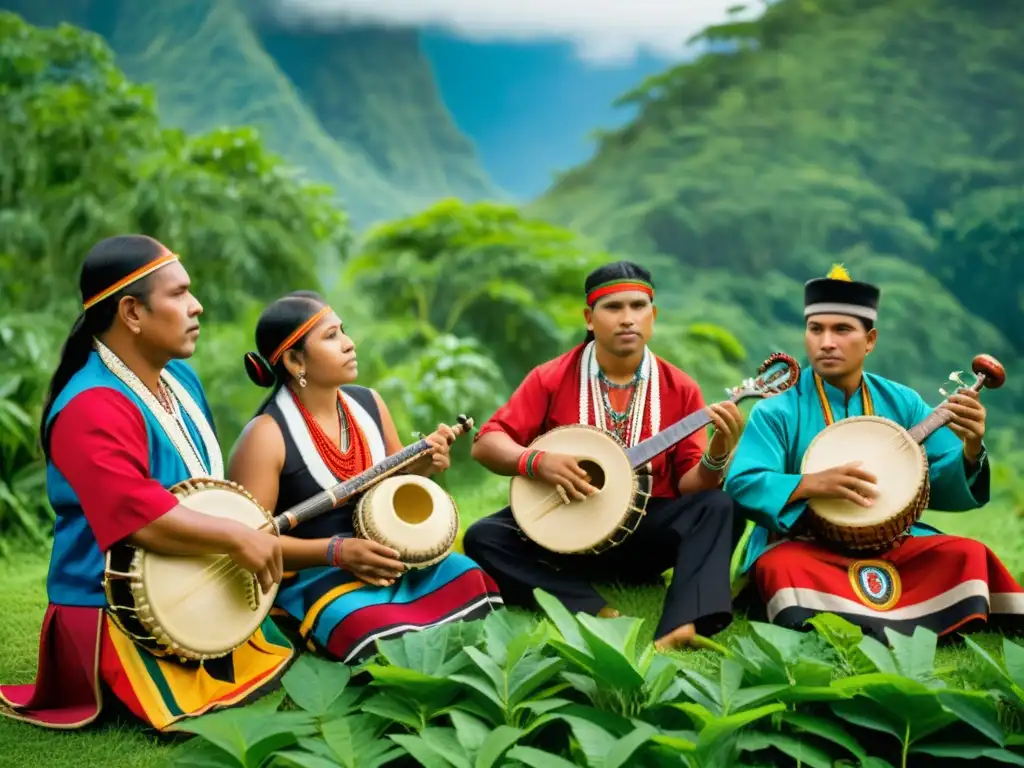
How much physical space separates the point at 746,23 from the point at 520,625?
11.9 metres

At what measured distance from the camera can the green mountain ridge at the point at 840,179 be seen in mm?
12023

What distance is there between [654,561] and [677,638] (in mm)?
573

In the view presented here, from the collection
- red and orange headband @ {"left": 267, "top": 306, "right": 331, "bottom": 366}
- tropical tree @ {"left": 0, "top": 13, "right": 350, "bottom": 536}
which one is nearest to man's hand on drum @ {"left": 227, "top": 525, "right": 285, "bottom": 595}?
red and orange headband @ {"left": 267, "top": 306, "right": 331, "bottom": 366}

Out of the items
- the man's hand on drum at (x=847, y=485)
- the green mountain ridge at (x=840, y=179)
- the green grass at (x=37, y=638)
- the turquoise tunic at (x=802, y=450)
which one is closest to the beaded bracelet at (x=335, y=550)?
the green grass at (x=37, y=638)

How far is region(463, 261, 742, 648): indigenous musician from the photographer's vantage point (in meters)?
3.99

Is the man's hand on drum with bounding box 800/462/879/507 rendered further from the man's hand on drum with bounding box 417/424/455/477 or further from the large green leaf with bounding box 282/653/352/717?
the large green leaf with bounding box 282/653/352/717

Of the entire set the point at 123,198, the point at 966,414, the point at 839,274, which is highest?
the point at 123,198

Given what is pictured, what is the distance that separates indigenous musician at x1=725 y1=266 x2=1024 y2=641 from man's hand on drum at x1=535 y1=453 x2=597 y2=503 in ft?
1.82

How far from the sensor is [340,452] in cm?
385

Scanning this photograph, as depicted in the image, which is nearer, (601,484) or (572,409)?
(601,484)

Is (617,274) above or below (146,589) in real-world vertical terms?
above

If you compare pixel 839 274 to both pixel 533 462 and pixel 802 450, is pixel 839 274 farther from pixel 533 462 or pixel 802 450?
pixel 533 462

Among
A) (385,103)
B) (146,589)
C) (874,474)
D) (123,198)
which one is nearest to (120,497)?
(146,589)

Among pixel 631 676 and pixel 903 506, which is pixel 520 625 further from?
pixel 903 506
